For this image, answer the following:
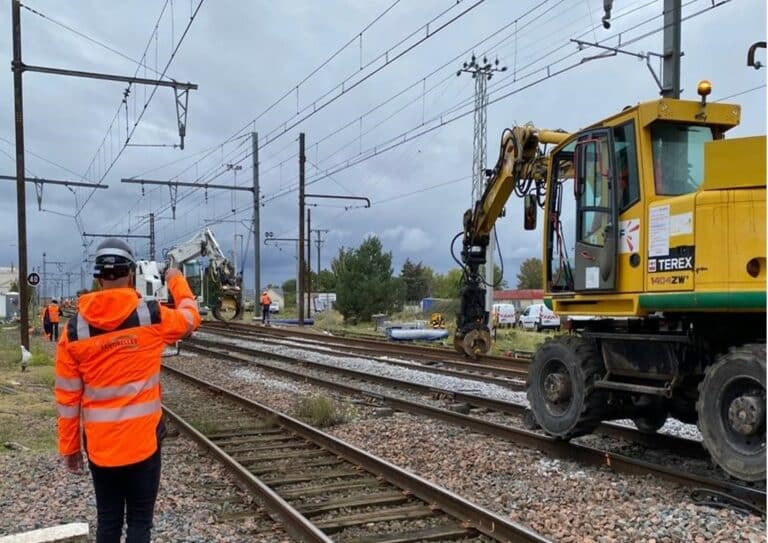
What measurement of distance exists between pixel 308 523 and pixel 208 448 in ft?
11.2

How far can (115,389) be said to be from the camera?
12.6 ft

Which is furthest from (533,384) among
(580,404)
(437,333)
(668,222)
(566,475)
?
(437,333)

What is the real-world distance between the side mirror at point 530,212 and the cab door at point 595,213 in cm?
135

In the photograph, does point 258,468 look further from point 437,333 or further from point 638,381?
point 437,333

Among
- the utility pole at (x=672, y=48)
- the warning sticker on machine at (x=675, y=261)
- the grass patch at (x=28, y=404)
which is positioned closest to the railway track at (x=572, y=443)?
the warning sticker on machine at (x=675, y=261)

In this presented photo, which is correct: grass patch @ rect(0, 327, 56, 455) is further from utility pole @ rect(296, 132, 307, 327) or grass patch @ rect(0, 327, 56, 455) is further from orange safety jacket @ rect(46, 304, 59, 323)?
utility pole @ rect(296, 132, 307, 327)

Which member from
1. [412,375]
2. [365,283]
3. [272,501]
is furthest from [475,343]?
[365,283]

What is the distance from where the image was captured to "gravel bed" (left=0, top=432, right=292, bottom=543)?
588cm

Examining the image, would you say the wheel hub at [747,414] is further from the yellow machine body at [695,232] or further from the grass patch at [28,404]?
the grass patch at [28,404]

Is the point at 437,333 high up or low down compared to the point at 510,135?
down

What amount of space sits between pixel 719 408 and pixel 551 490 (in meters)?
1.70

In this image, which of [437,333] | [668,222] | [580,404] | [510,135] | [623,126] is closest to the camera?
[668,222]

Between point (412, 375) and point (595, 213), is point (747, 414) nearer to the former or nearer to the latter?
point (595, 213)

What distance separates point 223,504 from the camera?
6.72 meters
